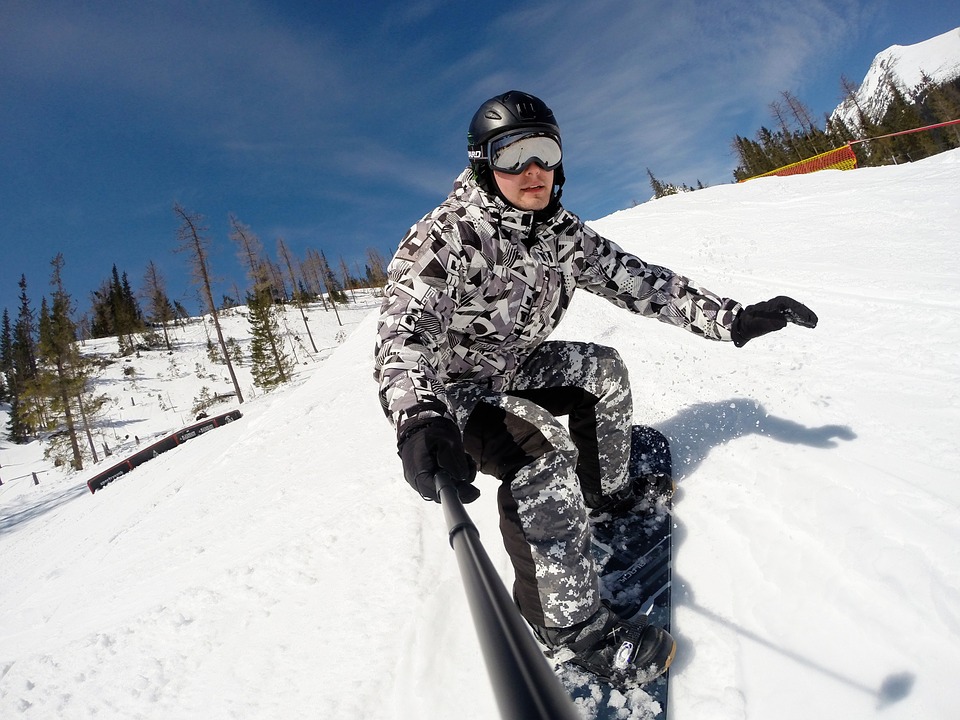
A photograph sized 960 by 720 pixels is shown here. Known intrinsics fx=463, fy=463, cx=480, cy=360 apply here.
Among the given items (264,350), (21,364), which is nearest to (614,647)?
(264,350)

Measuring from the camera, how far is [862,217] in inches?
264

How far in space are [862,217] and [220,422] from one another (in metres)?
17.8

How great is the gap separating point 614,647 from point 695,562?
2.17ft

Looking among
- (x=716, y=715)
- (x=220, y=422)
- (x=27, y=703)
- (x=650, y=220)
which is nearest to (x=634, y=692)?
(x=716, y=715)

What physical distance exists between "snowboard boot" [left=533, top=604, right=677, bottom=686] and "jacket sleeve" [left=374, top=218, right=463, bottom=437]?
0.95 meters

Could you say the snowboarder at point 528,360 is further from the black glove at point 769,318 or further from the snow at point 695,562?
the snow at point 695,562

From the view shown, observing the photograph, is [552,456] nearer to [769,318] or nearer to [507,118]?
[769,318]

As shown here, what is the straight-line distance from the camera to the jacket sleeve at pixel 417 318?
1.66 metres

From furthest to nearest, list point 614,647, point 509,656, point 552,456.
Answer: point 552,456 < point 614,647 < point 509,656

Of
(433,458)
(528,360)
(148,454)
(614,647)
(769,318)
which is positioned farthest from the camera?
(148,454)

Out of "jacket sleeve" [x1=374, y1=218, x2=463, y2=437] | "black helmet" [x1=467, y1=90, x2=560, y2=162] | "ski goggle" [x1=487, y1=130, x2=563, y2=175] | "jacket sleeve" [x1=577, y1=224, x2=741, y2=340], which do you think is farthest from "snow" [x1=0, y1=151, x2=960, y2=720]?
"black helmet" [x1=467, y1=90, x2=560, y2=162]

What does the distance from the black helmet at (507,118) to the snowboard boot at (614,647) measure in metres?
2.12

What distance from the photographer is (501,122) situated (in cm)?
225

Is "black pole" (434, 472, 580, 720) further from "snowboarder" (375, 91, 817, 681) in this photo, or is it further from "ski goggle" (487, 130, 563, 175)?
"ski goggle" (487, 130, 563, 175)
